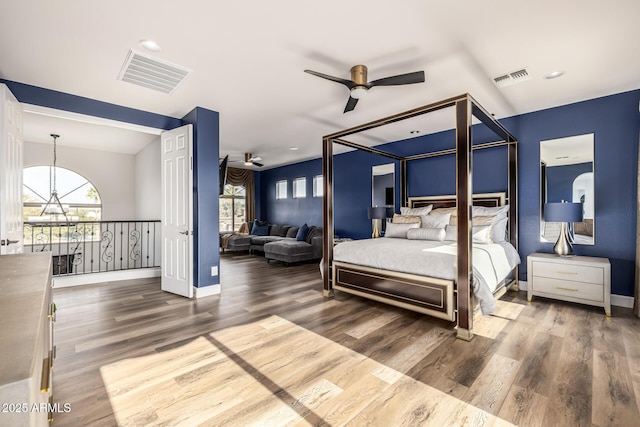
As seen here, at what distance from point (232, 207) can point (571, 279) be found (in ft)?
28.1

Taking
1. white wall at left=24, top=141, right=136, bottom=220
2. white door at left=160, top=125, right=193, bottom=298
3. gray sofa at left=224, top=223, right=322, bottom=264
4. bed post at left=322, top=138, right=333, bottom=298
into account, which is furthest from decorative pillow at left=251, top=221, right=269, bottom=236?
bed post at left=322, top=138, right=333, bottom=298

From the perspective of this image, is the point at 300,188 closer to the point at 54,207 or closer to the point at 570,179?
the point at 54,207

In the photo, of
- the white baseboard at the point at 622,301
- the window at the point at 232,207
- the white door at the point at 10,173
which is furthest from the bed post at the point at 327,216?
the window at the point at 232,207

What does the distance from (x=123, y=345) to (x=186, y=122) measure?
3182 millimetres

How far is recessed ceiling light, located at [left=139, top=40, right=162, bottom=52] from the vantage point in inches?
100

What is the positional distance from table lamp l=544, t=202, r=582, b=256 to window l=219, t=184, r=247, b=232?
8.13m

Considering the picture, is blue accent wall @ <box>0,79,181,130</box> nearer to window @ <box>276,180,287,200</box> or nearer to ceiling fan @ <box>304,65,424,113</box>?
ceiling fan @ <box>304,65,424,113</box>

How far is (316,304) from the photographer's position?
3.71 m

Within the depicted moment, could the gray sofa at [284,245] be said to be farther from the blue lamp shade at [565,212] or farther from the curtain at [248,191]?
the blue lamp shade at [565,212]

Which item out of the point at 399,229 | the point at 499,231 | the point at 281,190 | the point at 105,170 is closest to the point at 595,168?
the point at 499,231

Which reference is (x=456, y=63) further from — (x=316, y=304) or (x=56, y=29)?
(x=56, y=29)

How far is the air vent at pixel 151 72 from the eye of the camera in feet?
9.35

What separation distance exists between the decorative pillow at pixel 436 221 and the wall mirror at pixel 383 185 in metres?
1.40

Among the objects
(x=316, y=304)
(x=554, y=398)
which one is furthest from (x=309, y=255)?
(x=554, y=398)
